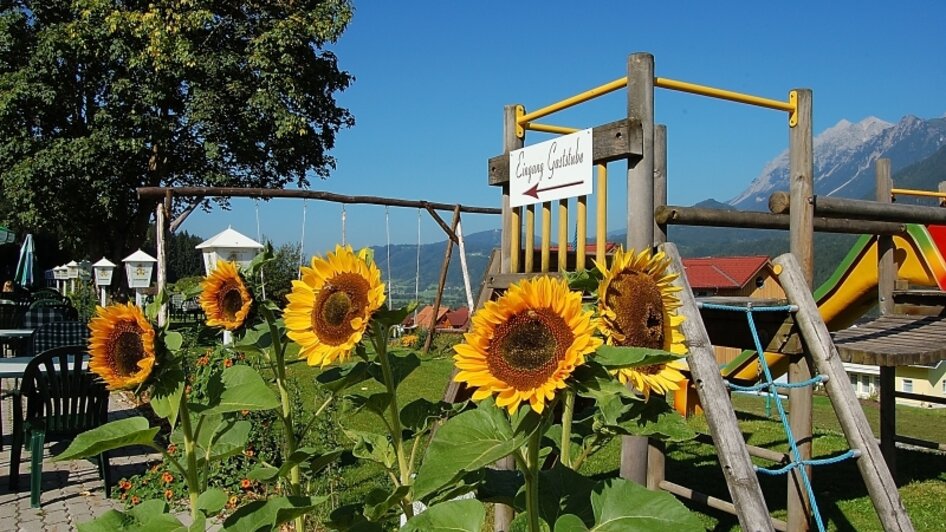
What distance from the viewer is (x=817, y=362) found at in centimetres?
300

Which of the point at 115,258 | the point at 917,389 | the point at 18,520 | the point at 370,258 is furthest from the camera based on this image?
the point at 115,258

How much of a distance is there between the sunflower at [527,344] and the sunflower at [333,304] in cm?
23

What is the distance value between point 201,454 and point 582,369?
941 millimetres

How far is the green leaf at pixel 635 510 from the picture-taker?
1.13m

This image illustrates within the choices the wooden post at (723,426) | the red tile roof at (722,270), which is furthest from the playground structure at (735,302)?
the red tile roof at (722,270)

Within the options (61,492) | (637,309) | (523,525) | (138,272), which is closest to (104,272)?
(138,272)

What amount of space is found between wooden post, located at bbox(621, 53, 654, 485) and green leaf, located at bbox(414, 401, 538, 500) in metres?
1.93

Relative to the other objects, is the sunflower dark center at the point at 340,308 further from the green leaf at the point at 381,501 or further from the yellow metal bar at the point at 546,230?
the yellow metal bar at the point at 546,230

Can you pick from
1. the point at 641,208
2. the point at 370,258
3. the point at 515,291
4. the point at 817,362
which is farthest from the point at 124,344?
the point at 817,362

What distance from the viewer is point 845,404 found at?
289cm

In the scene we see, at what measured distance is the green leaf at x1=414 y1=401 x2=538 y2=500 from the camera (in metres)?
1.03

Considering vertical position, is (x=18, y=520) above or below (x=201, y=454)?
below

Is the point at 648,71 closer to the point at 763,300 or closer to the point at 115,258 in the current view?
the point at 763,300

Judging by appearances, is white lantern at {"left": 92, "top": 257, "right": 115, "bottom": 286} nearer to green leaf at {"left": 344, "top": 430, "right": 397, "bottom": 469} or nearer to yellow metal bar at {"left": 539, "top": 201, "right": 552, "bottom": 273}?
yellow metal bar at {"left": 539, "top": 201, "right": 552, "bottom": 273}
